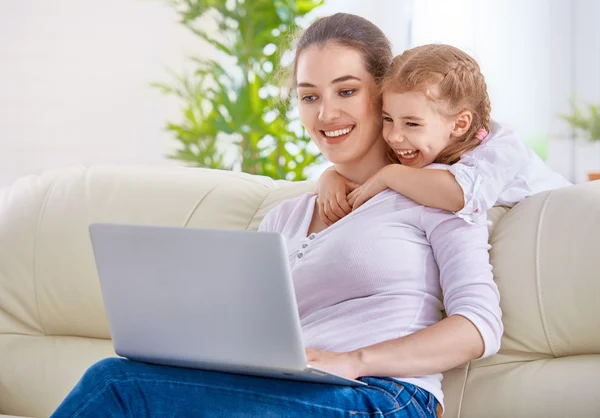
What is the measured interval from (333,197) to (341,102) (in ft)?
0.64

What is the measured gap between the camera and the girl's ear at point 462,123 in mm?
1552

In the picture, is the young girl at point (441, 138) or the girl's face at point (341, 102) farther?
the girl's face at point (341, 102)

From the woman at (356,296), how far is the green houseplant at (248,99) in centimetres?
167

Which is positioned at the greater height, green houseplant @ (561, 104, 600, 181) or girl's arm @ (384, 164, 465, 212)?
girl's arm @ (384, 164, 465, 212)

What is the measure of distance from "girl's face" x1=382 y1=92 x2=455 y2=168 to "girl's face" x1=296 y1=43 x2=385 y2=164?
7 cm

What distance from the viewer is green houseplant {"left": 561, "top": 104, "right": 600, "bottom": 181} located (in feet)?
10.4

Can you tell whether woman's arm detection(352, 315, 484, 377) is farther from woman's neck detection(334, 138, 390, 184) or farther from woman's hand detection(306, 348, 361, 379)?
woman's neck detection(334, 138, 390, 184)

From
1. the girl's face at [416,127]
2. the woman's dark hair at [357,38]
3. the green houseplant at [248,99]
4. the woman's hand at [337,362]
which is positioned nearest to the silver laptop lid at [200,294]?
the woman's hand at [337,362]

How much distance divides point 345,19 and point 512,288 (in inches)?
25.8

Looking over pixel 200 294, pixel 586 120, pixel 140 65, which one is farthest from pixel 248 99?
pixel 200 294

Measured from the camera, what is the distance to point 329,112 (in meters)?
1.63

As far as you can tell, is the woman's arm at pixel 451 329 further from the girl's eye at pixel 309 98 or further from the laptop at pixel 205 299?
the girl's eye at pixel 309 98

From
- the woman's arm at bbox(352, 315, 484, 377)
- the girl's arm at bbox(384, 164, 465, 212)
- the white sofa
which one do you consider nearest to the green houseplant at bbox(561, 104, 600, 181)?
the white sofa

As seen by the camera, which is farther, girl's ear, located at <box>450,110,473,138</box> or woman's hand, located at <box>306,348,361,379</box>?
girl's ear, located at <box>450,110,473,138</box>
